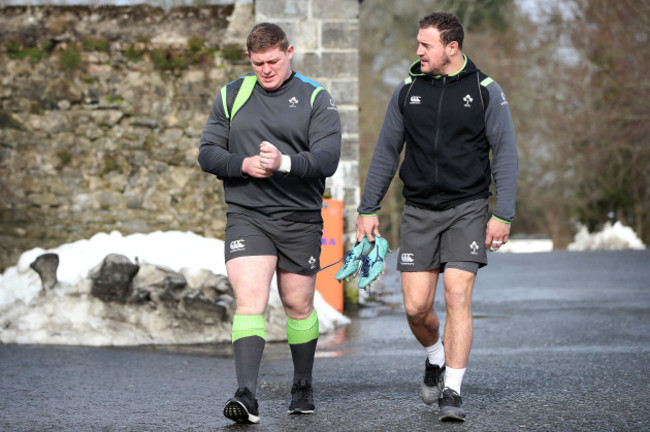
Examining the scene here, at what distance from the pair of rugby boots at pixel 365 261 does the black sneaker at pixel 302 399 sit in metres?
0.58

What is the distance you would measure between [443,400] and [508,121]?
137 centimetres

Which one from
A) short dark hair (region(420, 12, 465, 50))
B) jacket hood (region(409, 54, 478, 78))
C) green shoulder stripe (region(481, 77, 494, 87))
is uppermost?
short dark hair (region(420, 12, 465, 50))

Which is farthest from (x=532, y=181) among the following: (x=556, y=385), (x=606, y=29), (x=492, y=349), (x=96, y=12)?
(x=556, y=385)

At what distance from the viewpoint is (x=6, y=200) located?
36.0 ft

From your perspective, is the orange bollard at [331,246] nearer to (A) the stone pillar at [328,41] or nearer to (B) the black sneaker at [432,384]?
(A) the stone pillar at [328,41]

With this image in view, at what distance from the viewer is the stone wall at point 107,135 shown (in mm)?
10945

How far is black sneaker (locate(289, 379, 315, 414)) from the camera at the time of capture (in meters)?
5.37

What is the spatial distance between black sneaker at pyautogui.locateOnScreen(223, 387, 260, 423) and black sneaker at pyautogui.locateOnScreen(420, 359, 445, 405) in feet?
3.00

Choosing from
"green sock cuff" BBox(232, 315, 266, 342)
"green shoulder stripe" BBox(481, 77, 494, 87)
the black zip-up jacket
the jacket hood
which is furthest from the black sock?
"green shoulder stripe" BBox(481, 77, 494, 87)

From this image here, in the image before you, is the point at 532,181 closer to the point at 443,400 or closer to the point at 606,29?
the point at 606,29

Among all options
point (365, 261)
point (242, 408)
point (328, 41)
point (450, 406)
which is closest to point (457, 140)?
point (365, 261)

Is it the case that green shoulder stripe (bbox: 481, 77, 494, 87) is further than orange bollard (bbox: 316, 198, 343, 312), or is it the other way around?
orange bollard (bbox: 316, 198, 343, 312)

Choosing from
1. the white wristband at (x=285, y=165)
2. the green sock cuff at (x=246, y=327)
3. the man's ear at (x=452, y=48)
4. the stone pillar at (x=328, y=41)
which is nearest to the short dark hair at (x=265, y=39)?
the white wristband at (x=285, y=165)

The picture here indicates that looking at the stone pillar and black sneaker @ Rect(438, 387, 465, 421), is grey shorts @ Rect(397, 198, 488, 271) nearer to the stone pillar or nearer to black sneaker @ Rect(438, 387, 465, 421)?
black sneaker @ Rect(438, 387, 465, 421)
